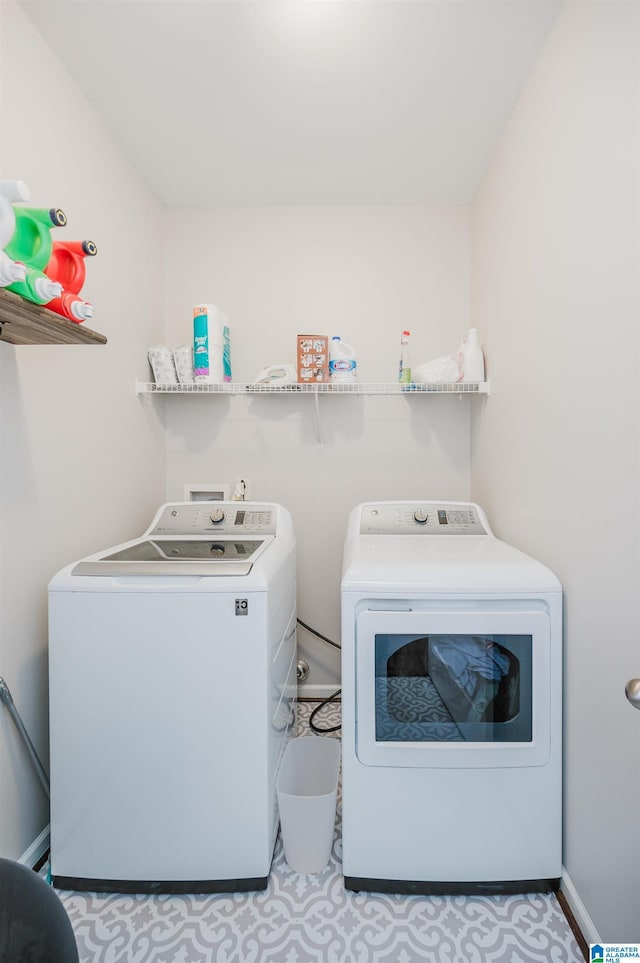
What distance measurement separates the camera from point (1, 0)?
1.35 meters

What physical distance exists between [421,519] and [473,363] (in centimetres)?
76

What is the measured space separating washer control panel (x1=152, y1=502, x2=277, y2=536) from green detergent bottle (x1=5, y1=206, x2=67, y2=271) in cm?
118

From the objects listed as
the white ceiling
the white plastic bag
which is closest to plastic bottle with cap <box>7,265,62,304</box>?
the white ceiling

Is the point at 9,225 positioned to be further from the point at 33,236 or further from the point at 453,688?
the point at 453,688

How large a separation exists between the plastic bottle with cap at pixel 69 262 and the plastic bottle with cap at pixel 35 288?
0.16 metres

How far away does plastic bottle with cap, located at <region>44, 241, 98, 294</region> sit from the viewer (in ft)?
4.16

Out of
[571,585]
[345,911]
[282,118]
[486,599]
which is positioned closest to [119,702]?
[345,911]

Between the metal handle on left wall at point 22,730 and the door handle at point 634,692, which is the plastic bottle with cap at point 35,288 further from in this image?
the door handle at point 634,692

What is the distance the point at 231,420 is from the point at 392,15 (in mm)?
1673

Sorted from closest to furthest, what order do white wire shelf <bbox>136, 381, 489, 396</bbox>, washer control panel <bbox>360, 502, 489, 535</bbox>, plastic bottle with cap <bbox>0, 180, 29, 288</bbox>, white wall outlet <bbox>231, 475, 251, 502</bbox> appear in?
plastic bottle with cap <bbox>0, 180, 29, 288</bbox>, washer control panel <bbox>360, 502, 489, 535</bbox>, white wire shelf <bbox>136, 381, 489, 396</bbox>, white wall outlet <bbox>231, 475, 251, 502</bbox>

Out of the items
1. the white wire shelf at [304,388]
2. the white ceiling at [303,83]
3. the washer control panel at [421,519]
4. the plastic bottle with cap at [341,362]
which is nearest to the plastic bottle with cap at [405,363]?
the white wire shelf at [304,388]

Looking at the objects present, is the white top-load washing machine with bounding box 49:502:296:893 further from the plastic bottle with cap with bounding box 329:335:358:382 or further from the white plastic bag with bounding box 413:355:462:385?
the white plastic bag with bounding box 413:355:462:385

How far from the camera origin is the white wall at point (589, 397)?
3.61ft

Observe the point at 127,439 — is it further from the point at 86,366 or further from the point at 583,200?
the point at 583,200
